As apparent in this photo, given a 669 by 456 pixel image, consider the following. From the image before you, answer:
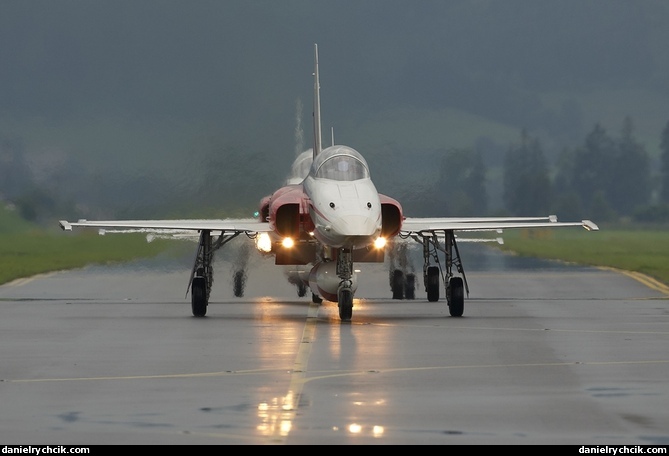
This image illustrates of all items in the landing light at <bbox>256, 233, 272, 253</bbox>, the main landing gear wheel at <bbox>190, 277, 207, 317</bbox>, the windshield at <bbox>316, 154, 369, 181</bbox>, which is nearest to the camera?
the windshield at <bbox>316, 154, 369, 181</bbox>

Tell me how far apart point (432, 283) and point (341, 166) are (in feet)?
22.2

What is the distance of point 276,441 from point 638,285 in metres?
27.7

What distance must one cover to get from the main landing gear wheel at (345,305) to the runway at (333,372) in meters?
0.65

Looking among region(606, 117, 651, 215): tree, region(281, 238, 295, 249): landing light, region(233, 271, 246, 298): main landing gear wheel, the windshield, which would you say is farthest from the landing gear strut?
region(606, 117, 651, 215): tree

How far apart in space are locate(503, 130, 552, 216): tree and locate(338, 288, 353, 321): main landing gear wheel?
113ft

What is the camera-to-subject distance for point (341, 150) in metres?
28.3

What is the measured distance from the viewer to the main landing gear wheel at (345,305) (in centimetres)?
2628

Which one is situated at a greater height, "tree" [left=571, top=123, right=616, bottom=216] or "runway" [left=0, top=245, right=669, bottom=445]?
"tree" [left=571, top=123, right=616, bottom=216]

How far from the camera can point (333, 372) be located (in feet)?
57.4

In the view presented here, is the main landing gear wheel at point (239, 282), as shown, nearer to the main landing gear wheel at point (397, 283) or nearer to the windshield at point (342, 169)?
the main landing gear wheel at point (397, 283)

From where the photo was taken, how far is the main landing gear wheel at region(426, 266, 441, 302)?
1329 inches

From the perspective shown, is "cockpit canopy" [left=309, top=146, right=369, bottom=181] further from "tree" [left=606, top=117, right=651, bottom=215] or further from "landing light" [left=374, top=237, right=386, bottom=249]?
"tree" [left=606, top=117, right=651, bottom=215]

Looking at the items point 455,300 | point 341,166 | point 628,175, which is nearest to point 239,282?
point 341,166

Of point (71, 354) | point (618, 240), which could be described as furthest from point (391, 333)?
point (618, 240)
